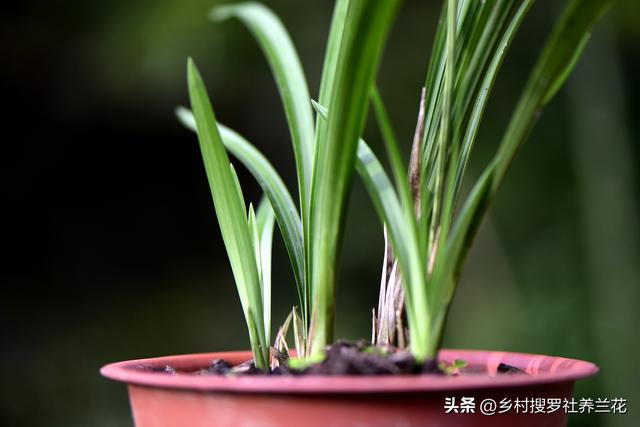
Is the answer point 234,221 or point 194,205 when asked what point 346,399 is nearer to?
point 234,221

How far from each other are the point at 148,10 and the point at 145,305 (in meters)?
0.91

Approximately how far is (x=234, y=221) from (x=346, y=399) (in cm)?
21

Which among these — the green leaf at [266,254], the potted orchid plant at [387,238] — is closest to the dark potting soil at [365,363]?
the potted orchid plant at [387,238]

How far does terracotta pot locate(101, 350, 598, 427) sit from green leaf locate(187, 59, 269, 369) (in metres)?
0.13

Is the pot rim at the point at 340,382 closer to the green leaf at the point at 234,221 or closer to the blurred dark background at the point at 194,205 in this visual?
the green leaf at the point at 234,221

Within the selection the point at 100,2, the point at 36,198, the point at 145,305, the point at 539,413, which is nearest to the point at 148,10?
the point at 100,2

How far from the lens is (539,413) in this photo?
0.46 metres

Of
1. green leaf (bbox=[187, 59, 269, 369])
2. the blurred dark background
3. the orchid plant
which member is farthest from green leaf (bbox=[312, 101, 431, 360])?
the blurred dark background

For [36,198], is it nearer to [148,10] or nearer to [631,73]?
[148,10]

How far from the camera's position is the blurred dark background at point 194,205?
2107 mm

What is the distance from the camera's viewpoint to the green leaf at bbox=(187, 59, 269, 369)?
1.82ft

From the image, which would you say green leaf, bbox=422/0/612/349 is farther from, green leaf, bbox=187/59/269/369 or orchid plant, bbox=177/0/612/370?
green leaf, bbox=187/59/269/369

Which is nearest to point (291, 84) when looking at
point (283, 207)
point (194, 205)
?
point (283, 207)

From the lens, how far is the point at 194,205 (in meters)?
2.38
